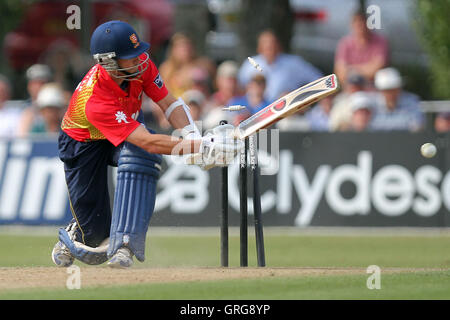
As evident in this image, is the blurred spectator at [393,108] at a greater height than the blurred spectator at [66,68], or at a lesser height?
lesser

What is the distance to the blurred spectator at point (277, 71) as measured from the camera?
14953mm

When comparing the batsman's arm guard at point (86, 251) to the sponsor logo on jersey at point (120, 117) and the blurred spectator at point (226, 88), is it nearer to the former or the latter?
the sponsor logo on jersey at point (120, 117)

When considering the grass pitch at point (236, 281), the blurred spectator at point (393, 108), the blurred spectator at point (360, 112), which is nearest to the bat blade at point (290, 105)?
the grass pitch at point (236, 281)

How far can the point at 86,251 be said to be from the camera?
29.1 feet

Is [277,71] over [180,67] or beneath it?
beneath

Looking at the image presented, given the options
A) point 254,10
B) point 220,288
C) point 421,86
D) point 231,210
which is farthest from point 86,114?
point 421,86

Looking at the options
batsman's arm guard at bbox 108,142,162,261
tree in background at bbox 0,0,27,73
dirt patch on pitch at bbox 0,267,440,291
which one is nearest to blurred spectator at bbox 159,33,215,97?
batsman's arm guard at bbox 108,142,162,261

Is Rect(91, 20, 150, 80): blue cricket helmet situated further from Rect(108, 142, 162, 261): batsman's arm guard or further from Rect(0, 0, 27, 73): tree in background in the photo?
Rect(0, 0, 27, 73): tree in background

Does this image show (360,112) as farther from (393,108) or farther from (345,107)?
(393,108)

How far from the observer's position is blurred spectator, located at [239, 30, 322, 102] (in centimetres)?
1495

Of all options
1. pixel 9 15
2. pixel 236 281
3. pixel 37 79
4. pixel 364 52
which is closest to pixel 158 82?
pixel 236 281

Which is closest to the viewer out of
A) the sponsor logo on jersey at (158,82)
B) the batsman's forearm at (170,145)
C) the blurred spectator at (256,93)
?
the batsman's forearm at (170,145)

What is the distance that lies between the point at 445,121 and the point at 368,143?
5.00 feet

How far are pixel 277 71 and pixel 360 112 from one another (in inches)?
57.5
